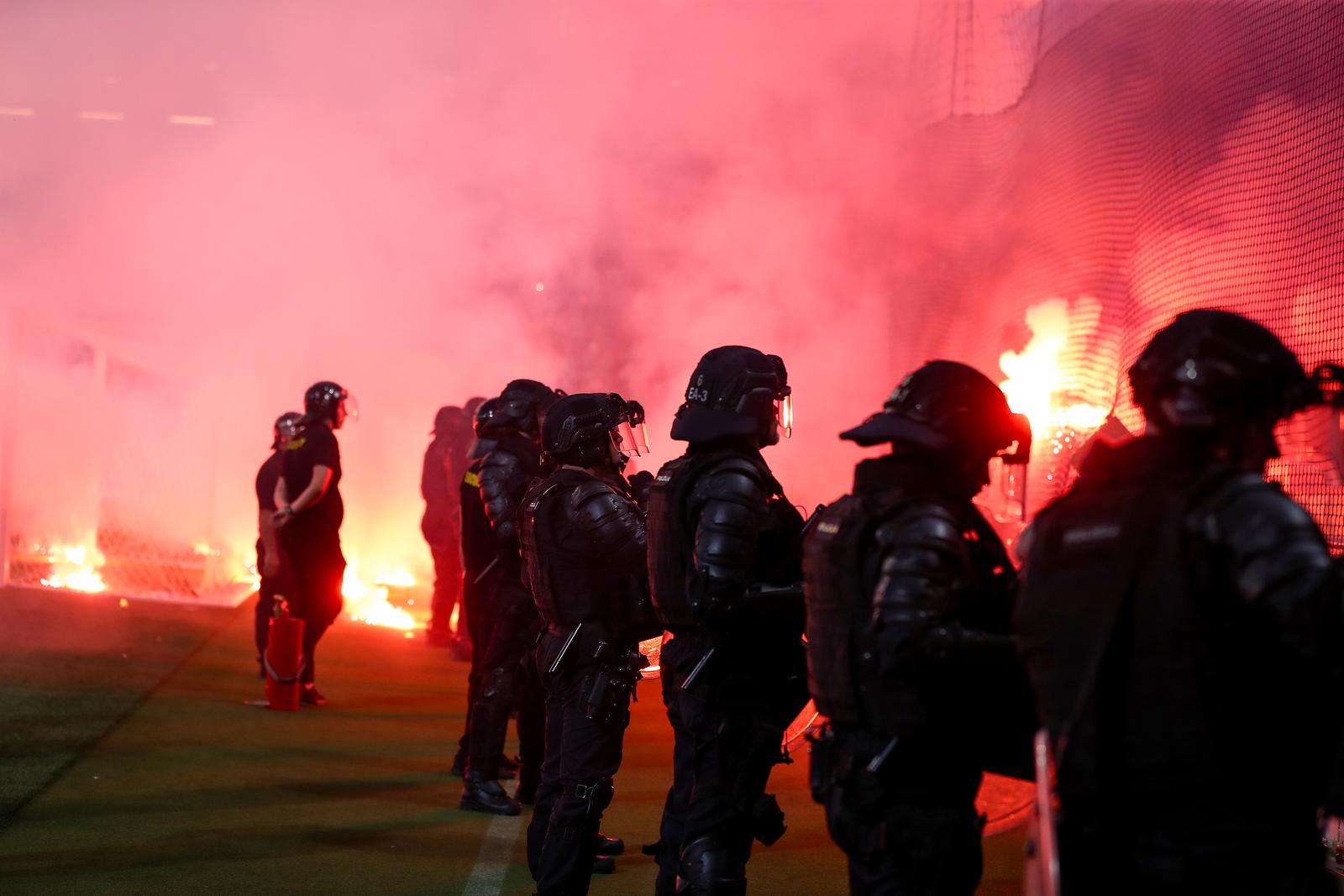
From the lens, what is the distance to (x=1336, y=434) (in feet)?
7.98

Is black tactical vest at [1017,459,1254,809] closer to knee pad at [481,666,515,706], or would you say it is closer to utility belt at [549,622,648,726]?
utility belt at [549,622,648,726]

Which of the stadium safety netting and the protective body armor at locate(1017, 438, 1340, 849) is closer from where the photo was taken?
the protective body armor at locate(1017, 438, 1340, 849)

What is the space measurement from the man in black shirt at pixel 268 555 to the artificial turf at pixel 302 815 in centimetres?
45

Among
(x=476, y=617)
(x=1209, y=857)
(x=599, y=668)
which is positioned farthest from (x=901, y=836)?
(x=476, y=617)

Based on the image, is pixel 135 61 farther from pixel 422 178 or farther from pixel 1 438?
pixel 1 438

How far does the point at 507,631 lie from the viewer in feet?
20.4

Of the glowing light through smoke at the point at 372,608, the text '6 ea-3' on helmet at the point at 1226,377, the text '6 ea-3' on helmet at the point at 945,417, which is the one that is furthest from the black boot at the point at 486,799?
the glowing light through smoke at the point at 372,608

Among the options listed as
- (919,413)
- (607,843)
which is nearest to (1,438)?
(607,843)

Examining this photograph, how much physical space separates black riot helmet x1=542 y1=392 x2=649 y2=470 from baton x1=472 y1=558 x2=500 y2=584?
4.87ft

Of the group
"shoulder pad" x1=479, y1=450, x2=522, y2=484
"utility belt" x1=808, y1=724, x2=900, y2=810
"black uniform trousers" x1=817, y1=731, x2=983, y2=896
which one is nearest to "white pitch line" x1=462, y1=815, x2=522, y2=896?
"shoulder pad" x1=479, y1=450, x2=522, y2=484

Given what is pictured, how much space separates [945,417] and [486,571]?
3.81 m

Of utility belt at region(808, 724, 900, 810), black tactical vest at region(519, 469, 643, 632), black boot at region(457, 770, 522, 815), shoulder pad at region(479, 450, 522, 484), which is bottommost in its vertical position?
black boot at region(457, 770, 522, 815)

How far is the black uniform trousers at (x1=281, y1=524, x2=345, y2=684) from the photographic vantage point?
8445 millimetres

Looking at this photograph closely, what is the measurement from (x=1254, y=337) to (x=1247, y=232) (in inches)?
352
